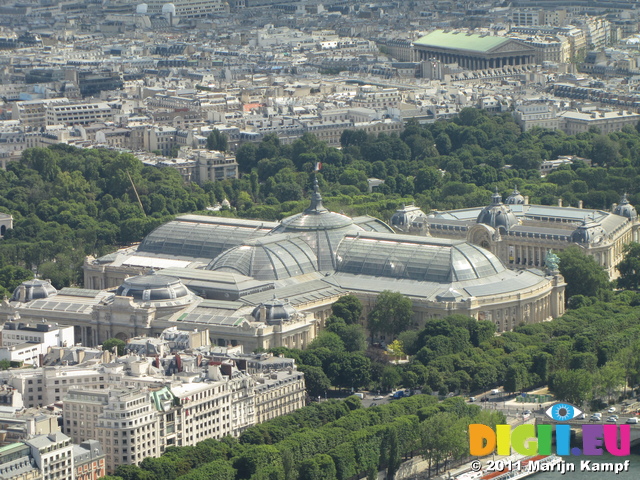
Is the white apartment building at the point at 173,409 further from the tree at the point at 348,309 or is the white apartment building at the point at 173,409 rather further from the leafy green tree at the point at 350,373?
the tree at the point at 348,309

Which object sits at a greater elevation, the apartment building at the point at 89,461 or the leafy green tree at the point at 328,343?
the apartment building at the point at 89,461

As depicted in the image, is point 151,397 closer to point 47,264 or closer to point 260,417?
point 260,417

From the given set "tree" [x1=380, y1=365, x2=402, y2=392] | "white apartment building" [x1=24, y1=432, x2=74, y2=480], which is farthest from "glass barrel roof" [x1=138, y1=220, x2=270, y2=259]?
"white apartment building" [x1=24, y1=432, x2=74, y2=480]

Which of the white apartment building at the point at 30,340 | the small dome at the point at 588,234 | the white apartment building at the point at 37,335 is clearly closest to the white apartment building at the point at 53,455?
the white apartment building at the point at 30,340

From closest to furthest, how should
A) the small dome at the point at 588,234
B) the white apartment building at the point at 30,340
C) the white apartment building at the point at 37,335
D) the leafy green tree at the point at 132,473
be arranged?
the leafy green tree at the point at 132,473 → the white apartment building at the point at 30,340 → the white apartment building at the point at 37,335 → the small dome at the point at 588,234

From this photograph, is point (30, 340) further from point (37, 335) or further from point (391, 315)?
point (391, 315)

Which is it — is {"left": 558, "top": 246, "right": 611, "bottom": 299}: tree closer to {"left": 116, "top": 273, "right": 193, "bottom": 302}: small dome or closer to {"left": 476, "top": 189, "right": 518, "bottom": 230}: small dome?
{"left": 476, "top": 189, "right": 518, "bottom": 230}: small dome

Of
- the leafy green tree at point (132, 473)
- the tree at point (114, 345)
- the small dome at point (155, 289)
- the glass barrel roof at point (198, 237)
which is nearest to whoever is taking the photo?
the leafy green tree at point (132, 473)
